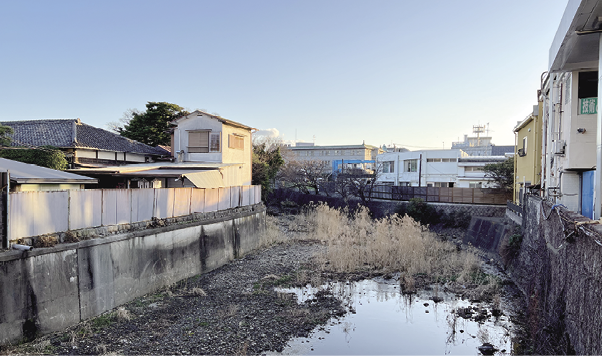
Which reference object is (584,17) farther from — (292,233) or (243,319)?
(292,233)

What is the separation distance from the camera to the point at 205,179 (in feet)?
54.7

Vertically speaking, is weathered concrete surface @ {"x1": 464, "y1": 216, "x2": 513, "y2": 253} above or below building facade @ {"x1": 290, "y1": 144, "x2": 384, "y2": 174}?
below

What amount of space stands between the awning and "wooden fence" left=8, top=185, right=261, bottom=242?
1.40ft

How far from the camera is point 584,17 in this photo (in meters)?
8.22

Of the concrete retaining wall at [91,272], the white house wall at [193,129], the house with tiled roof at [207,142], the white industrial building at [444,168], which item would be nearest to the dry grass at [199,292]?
the concrete retaining wall at [91,272]

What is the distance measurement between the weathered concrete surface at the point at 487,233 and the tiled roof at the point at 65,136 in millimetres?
20360

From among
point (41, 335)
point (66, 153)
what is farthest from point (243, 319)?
point (66, 153)

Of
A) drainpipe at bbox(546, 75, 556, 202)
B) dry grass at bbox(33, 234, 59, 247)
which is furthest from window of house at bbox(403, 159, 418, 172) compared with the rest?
dry grass at bbox(33, 234, 59, 247)

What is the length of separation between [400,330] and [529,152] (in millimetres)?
14846

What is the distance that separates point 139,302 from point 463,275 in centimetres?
1139

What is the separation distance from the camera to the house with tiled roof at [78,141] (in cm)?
1867

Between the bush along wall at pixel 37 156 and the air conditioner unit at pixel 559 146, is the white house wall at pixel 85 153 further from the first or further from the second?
the air conditioner unit at pixel 559 146

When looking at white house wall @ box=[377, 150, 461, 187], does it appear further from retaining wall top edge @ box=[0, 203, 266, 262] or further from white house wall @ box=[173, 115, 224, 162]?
retaining wall top edge @ box=[0, 203, 266, 262]

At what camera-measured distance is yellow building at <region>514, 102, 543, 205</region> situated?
18.5 meters
